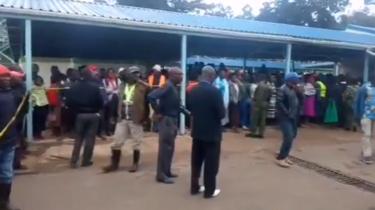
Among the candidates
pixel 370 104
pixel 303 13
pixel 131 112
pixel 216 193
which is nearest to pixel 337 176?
pixel 370 104

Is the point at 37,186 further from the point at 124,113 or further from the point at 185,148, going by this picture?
the point at 185,148

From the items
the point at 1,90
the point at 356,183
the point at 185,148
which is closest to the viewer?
the point at 1,90

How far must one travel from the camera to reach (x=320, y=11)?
39438 mm

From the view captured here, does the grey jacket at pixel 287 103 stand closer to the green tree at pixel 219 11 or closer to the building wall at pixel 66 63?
the building wall at pixel 66 63

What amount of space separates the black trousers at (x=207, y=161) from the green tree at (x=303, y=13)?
111 feet

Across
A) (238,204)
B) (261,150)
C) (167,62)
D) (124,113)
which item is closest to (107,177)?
(124,113)

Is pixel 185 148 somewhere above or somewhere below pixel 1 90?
below

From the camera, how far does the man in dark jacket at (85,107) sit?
7832 mm

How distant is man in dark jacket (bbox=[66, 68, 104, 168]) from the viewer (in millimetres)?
7832

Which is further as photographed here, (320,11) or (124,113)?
(320,11)

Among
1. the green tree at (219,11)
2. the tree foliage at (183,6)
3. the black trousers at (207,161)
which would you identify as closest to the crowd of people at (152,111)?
the black trousers at (207,161)

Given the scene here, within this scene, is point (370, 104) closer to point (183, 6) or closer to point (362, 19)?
point (183, 6)

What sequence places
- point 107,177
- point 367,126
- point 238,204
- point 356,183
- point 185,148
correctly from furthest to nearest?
point 185,148 < point 367,126 < point 356,183 < point 107,177 < point 238,204

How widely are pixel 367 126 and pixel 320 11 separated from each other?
32.1 m
